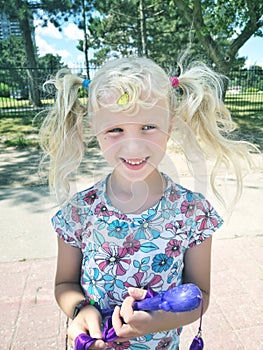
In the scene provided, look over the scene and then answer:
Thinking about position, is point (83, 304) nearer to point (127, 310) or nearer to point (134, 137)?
point (127, 310)

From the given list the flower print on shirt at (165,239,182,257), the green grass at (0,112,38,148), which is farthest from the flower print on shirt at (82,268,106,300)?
the green grass at (0,112,38,148)

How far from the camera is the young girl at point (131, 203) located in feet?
3.19

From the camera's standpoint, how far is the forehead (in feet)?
3.14

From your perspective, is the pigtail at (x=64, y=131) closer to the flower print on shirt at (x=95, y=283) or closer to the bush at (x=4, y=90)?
the flower print on shirt at (x=95, y=283)

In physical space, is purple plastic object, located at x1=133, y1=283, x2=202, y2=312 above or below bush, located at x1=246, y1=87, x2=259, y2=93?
above

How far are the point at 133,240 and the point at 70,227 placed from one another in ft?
0.69

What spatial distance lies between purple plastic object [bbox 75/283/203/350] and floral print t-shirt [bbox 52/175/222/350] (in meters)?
0.11

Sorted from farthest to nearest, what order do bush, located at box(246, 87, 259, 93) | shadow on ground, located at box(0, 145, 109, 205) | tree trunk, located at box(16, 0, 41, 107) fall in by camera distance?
bush, located at box(246, 87, 259, 93), tree trunk, located at box(16, 0, 41, 107), shadow on ground, located at box(0, 145, 109, 205)

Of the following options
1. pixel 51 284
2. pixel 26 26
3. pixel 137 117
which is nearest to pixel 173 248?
pixel 137 117

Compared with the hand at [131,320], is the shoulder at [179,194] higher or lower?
higher

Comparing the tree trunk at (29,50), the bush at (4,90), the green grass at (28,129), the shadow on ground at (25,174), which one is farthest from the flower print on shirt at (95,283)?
the bush at (4,90)

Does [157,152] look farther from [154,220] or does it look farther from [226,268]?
[226,268]

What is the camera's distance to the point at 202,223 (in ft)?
3.58

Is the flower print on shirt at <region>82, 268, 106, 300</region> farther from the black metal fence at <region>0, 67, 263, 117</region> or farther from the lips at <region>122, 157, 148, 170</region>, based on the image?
the black metal fence at <region>0, 67, 263, 117</region>
